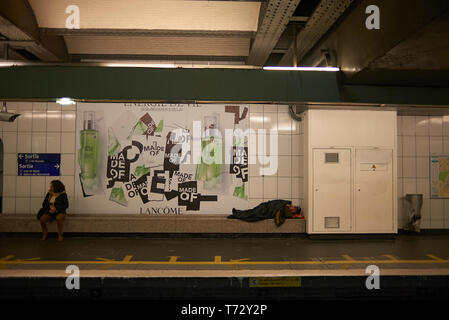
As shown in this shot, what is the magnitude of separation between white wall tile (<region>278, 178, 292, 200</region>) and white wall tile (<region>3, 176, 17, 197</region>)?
6.50 meters

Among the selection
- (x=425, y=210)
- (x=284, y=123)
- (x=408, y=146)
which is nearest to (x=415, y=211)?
(x=425, y=210)

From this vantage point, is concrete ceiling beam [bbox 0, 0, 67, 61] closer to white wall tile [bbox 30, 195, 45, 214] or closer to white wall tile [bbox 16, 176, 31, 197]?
white wall tile [bbox 16, 176, 31, 197]

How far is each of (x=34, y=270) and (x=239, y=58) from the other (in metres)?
6.13

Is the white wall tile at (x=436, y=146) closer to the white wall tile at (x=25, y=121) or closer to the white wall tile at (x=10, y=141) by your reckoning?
the white wall tile at (x=25, y=121)

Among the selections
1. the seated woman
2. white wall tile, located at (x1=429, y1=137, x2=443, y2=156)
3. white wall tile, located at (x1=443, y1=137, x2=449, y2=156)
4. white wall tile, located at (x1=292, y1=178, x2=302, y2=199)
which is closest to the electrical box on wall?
white wall tile, located at (x1=292, y1=178, x2=302, y2=199)

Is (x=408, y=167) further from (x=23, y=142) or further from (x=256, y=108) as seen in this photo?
(x=23, y=142)

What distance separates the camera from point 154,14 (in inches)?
221

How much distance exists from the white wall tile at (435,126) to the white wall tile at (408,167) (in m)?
0.86

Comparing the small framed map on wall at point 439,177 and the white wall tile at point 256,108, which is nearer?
the white wall tile at point 256,108

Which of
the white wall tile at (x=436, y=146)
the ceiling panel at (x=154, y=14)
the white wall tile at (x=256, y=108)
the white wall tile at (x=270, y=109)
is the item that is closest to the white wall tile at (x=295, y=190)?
the white wall tile at (x=270, y=109)

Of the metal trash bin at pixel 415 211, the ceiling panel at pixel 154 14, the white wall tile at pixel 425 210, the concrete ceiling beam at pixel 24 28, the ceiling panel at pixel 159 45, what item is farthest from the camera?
the white wall tile at pixel 425 210

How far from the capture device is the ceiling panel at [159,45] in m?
7.09

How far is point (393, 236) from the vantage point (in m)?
7.71
